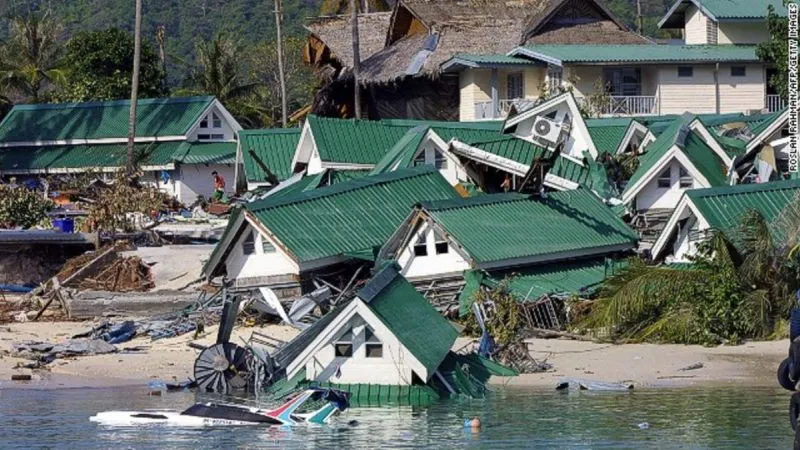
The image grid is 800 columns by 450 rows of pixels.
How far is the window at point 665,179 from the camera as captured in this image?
43859 millimetres

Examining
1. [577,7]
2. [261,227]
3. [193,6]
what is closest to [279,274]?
[261,227]

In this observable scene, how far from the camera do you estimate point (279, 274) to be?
3856 cm

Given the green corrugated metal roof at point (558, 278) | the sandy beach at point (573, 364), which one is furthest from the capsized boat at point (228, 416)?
the green corrugated metal roof at point (558, 278)

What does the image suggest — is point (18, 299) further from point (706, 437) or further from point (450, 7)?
point (450, 7)

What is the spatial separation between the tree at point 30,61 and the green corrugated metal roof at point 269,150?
22631mm

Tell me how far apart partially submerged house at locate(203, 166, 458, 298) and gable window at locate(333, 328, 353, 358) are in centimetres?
880

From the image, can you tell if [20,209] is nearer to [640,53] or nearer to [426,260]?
[426,260]

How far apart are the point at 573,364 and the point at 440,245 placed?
6178mm

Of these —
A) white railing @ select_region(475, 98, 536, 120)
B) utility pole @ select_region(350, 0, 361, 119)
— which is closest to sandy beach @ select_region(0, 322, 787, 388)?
white railing @ select_region(475, 98, 536, 120)

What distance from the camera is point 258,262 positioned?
128 ft

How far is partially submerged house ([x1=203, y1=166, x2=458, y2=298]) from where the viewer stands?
3828 centimetres

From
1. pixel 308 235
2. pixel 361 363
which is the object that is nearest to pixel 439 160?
pixel 308 235

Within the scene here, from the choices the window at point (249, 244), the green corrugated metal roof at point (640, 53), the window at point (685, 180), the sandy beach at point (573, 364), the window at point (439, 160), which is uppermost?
the green corrugated metal roof at point (640, 53)

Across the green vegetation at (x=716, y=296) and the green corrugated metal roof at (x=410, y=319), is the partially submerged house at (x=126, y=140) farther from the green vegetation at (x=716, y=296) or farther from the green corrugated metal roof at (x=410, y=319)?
the green corrugated metal roof at (x=410, y=319)
